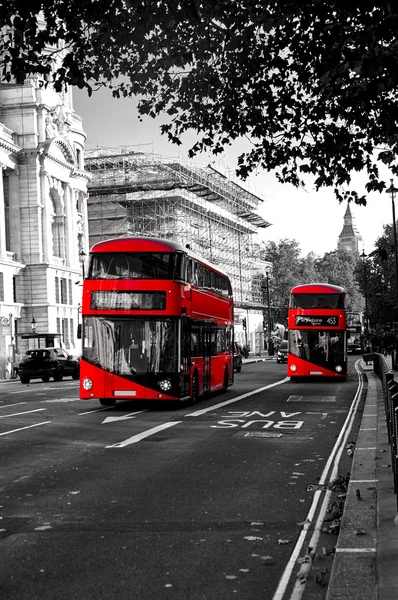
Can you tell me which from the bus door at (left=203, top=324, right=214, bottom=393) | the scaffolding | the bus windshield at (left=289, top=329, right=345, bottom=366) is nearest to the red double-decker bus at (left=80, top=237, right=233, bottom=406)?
the bus door at (left=203, top=324, right=214, bottom=393)

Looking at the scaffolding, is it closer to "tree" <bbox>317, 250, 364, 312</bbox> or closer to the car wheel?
the car wheel

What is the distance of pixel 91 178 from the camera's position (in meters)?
87.3

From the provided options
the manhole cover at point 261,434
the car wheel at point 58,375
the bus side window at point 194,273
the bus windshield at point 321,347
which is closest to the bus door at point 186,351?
the bus side window at point 194,273

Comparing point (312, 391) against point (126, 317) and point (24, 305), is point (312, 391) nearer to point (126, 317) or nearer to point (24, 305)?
point (126, 317)

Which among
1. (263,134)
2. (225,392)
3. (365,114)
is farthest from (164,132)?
(225,392)

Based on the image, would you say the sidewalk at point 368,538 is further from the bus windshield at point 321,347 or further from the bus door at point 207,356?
the bus windshield at point 321,347

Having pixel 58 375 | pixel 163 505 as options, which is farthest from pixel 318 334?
pixel 163 505

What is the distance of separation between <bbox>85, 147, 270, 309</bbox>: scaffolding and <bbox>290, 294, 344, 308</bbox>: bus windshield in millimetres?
48154

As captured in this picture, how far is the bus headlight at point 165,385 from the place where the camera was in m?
20.1

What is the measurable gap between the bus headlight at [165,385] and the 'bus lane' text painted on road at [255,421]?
5.13 feet

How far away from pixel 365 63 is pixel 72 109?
78316mm

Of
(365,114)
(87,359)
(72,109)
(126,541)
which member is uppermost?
(72,109)

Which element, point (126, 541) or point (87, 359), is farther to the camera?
point (87, 359)

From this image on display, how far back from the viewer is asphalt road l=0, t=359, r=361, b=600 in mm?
5883
